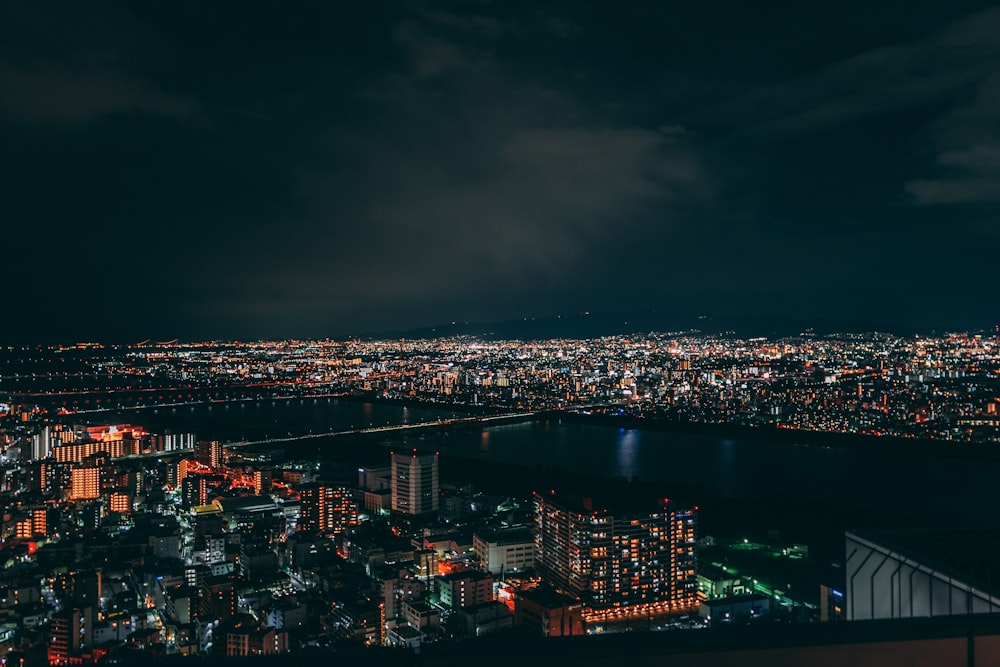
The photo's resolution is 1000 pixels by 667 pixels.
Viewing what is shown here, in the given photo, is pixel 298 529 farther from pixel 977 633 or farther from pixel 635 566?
pixel 977 633

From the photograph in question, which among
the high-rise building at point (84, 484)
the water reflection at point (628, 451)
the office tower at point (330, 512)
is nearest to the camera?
the office tower at point (330, 512)

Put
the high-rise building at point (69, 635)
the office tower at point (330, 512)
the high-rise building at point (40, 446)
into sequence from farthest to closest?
the high-rise building at point (40, 446)
the office tower at point (330, 512)
the high-rise building at point (69, 635)

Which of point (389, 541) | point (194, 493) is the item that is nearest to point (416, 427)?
point (194, 493)

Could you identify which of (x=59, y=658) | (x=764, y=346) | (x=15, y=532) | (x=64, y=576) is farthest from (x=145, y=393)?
(x=764, y=346)

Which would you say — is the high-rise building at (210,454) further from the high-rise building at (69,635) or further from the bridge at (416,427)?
the high-rise building at (69,635)

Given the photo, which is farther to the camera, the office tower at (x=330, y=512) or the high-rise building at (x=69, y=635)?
the office tower at (x=330, y=512)

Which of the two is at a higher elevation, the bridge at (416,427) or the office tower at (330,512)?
the bridge at (416,427)

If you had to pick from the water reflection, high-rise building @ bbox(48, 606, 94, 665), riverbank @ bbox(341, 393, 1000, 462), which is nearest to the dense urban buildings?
high-rise building @ bbox(48, 606, 94, 665)

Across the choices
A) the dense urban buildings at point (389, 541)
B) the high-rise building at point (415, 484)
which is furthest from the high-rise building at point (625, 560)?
the high-rise building at point (415, 484)

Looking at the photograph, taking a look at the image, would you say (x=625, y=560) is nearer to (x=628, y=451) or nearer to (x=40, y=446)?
(x=628, y=451)
